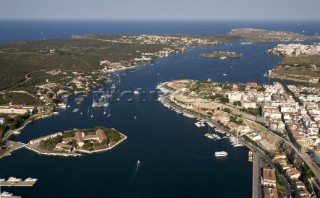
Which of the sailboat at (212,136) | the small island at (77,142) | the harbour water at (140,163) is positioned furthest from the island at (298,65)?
the small island at (77,142)

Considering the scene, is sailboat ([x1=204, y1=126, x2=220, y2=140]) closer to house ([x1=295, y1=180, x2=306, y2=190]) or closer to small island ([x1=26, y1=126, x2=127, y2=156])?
small island ([x1=26, y1=126, x2=127, y2=156])

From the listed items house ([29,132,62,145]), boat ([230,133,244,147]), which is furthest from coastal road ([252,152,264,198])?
house ([29,132,62,145])

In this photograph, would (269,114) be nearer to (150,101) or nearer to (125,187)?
(150,101)

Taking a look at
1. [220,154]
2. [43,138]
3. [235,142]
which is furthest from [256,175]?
[43,138]

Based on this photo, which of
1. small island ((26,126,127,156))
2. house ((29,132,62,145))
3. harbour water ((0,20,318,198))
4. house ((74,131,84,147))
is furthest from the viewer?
house ((29,132,62,145))

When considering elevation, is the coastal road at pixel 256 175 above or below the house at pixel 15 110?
below

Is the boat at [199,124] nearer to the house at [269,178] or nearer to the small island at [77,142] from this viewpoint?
the small island at [77,142]
